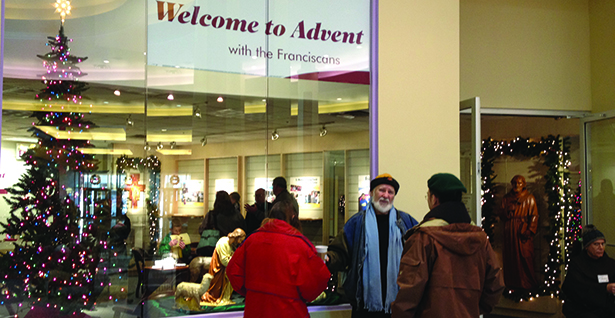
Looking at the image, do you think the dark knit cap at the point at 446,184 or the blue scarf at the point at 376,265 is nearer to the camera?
the dark knit cap at the point at 446,184

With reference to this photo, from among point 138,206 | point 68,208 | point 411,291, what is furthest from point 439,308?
point 68,208

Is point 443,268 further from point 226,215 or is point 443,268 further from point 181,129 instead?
point 181,129

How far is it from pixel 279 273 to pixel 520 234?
255 inches

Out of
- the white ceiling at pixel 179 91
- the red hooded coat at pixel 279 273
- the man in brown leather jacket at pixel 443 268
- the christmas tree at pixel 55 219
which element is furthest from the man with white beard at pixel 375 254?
the christmas tree at pixel 55 219

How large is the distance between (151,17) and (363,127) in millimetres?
2281

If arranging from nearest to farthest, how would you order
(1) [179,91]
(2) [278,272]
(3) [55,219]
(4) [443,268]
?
1. (4) [443,268]
2. (2) [278,272]
3. (1) [179,91]
4. (3) [55,219]

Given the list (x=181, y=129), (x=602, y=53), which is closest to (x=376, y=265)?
(x=181, y=129)

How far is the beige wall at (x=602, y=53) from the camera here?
22.2 ft

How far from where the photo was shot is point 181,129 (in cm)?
511

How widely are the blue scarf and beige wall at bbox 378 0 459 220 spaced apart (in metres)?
1.13

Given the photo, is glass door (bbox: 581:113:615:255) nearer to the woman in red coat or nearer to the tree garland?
the tree garland

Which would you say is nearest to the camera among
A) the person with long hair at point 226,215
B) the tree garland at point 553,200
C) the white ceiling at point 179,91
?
the white ceiling at point 179,91

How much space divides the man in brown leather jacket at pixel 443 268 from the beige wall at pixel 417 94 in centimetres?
213

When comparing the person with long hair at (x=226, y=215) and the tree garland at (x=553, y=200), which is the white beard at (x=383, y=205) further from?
the tree garland at (x=553, y=200)
